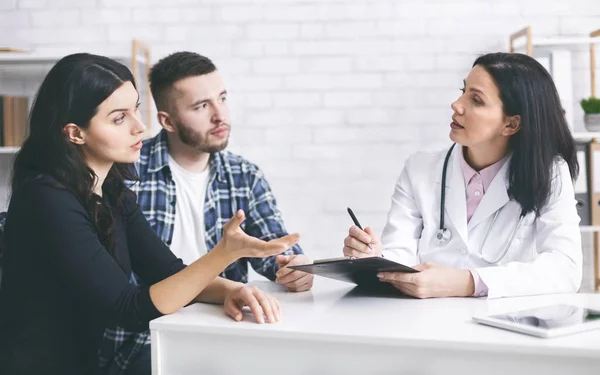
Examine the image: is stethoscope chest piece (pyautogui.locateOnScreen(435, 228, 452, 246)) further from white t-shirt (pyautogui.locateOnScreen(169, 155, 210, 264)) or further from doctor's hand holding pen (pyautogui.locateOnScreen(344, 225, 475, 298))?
white t-shirt (pyautogui.locateOnScreen(169, 155, 210, 264))

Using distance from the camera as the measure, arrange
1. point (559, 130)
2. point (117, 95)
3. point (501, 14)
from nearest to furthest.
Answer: point (117, 95) < point (559, 130) < point (501, 14)

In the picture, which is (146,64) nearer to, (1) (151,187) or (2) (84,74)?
(1) (151,187)

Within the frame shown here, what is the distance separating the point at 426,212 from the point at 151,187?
89 centimetres

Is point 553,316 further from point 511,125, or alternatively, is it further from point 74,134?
point 74,134

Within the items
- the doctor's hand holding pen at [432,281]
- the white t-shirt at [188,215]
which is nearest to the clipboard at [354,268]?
the doctor's hand holding pen at [432,281]

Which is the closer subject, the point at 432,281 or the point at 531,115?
the point at 432,281

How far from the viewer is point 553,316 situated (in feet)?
4.36

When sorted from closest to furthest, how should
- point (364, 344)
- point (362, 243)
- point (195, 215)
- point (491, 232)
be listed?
point (364, 344) → point (362, 243) → point (491, 232) → point (195, 215)

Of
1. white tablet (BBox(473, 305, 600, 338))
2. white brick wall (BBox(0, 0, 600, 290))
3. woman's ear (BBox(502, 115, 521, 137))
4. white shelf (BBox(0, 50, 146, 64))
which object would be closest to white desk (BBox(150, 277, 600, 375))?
white tablet (BBox(473, 305, 600, 338))

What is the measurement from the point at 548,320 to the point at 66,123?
1086mm

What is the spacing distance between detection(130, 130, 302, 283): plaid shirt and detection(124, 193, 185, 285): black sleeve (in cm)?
47

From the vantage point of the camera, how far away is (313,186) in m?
3.39

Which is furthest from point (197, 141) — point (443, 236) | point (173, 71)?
point (443, 236)

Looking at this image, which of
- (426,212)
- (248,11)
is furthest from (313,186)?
(426,212)
